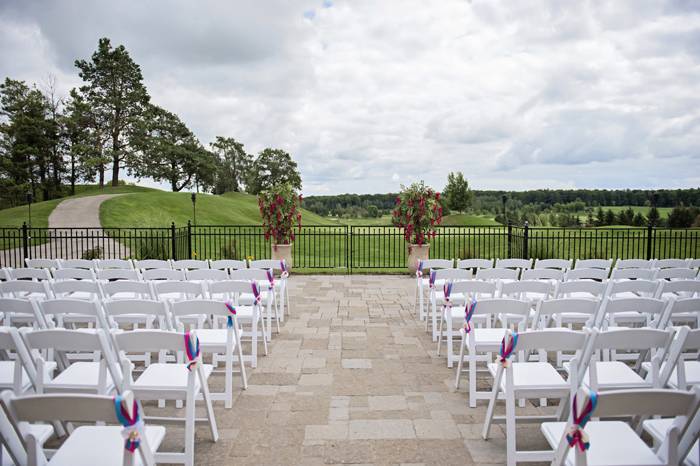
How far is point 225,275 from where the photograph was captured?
6898 millimetres

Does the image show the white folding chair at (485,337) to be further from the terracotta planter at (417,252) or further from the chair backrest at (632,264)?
the terracotta planter at (417,252)

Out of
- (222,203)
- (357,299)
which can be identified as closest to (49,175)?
(222,203)

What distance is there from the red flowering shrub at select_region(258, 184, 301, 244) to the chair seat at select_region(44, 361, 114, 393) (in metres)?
10.0

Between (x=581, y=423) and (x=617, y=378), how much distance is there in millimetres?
1961

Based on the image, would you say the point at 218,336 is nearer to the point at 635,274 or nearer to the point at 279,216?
the point at 635,274

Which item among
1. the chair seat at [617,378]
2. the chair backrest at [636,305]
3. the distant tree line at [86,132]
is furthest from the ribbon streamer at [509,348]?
the distant tree line at [86,132]

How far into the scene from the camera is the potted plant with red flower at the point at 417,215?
1379 cm

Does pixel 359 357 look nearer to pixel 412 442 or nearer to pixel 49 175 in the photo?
pixel 412 442

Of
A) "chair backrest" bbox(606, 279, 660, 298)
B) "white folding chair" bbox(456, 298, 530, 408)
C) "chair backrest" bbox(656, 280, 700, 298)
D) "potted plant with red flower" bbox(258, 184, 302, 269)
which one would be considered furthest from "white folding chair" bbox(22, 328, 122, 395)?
"potted plant with red flower" bbox(258, 184, 302, 269)

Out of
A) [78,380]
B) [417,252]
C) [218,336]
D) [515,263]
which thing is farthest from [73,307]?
[417,252]

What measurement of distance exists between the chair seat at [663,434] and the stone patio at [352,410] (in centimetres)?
111

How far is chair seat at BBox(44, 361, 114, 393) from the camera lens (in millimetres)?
3682

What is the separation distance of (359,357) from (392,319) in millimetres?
2306

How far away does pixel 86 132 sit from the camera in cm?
4231
